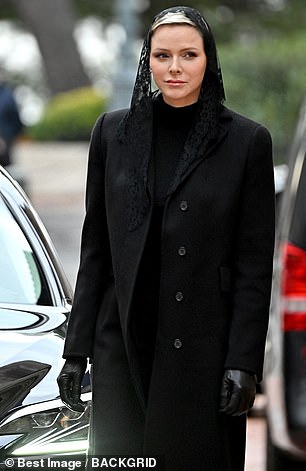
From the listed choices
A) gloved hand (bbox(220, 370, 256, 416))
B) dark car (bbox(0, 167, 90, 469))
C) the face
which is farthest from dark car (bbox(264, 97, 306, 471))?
the face

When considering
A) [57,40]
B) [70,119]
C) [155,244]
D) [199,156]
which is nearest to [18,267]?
[155,244]

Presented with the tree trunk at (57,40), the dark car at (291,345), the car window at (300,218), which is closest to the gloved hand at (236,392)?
the dark car at (291,345)

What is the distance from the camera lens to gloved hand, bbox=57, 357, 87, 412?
419 centimetres

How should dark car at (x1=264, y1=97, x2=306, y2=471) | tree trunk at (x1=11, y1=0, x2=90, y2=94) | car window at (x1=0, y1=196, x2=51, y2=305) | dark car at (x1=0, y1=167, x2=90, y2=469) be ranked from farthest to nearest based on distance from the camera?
tree trunk at (x1=11, y1=0, x2=90, y2=94) → dark car at (x1=264, y1=97, x2=306, y2=471) → car window at (x1=0, y1=196, x2=51, y2=305) → dark car at (x1=0, y1=167, x2=90, y2=469)

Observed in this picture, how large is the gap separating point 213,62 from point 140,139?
29 cm

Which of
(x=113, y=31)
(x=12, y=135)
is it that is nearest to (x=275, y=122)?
(x=12, y=135)

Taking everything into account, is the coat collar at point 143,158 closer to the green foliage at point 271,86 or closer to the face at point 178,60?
the face at point 178,60

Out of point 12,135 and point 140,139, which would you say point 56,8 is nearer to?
point 12,135

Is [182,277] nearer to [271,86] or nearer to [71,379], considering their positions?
[71,379]

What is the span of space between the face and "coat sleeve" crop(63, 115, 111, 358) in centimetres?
25

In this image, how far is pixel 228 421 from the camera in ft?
13.5

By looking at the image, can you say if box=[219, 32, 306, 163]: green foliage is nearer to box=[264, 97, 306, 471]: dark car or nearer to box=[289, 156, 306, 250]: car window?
box=[264, 97, 306, 471]: dark car

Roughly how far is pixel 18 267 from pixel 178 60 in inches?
50.6

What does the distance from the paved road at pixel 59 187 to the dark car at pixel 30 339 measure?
912 centimetres
